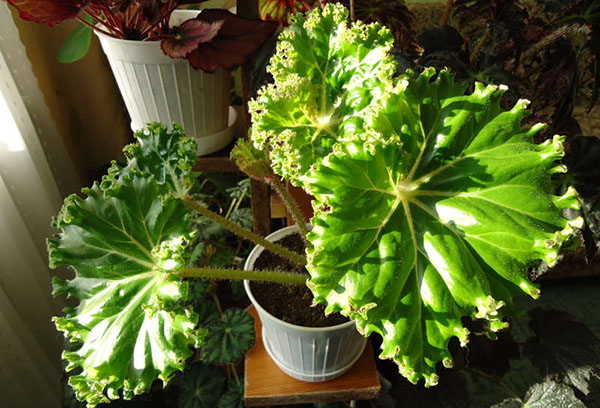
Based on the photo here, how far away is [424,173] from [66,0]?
25.5 inches

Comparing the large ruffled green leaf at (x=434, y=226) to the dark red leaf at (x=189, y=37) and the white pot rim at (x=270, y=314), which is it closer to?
the white pot rim at (x=270, y=314)

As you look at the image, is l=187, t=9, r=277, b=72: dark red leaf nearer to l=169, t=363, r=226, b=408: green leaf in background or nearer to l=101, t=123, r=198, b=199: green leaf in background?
l=101, t=123, r=198, b=199: green leaf in background

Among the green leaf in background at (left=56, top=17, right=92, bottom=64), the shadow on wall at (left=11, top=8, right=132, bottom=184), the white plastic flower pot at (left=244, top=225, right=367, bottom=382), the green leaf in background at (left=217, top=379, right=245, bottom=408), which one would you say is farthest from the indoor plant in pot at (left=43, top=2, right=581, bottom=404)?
the shadow on wall at (left=11, top=8, right=132, bottom=184)

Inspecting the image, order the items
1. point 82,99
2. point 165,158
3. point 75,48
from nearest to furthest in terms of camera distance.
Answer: point 165,158, point 75,48, point 82,99

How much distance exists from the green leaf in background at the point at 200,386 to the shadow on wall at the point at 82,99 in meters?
0.82

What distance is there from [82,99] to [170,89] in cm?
79

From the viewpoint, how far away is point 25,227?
45.4 inches

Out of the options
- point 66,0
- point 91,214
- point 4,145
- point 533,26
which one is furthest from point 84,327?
point 533,26

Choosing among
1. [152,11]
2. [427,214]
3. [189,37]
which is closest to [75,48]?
[152,11]

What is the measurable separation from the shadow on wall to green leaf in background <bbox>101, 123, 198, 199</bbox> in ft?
2.26

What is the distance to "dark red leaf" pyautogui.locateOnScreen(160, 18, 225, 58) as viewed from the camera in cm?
72

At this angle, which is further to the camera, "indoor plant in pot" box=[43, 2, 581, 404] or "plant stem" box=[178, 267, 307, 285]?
"plant stem" box=[178, 267, 307, 285]

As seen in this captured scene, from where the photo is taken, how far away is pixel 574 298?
2039 mm

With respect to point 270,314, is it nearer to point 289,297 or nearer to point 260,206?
point 289,297
